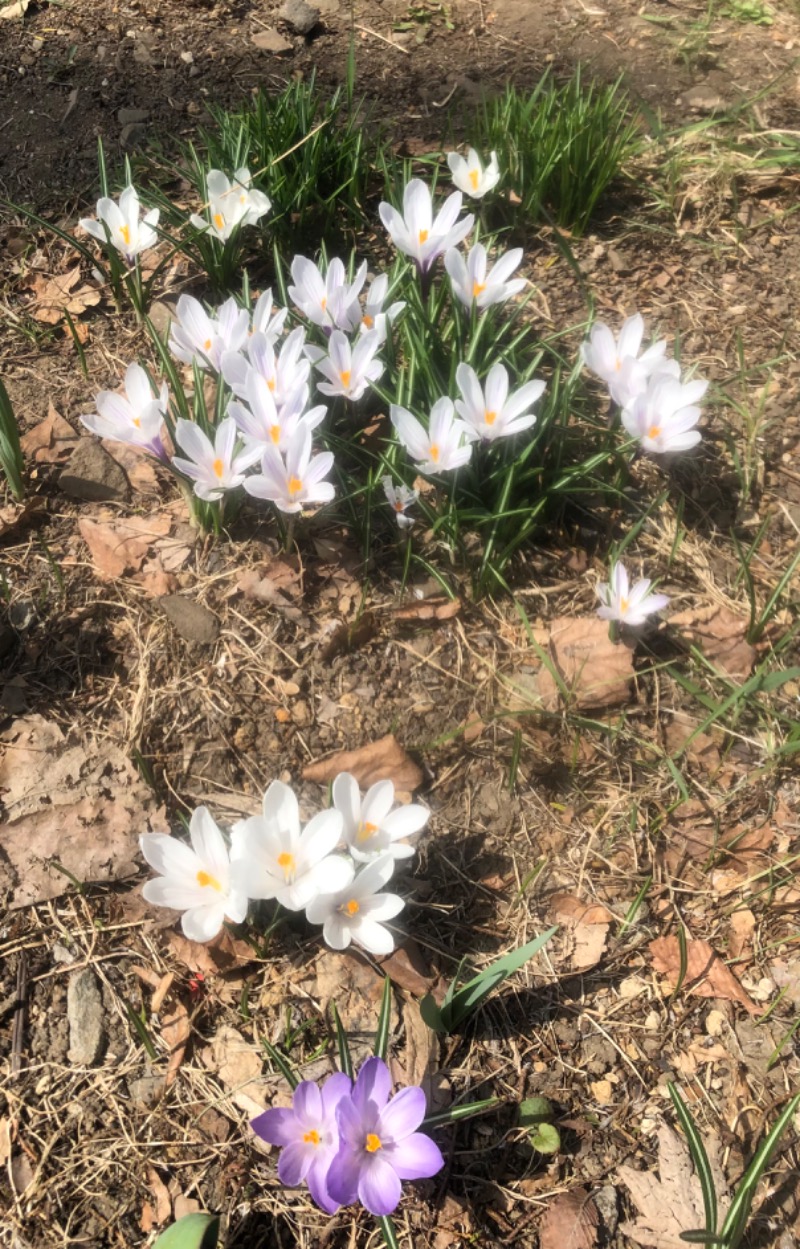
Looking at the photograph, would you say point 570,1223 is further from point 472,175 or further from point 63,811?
point 472,175

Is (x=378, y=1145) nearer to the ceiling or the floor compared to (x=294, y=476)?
nearer to the floor

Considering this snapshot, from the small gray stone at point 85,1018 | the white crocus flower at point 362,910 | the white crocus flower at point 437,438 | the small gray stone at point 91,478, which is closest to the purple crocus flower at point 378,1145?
the white crocus flower at point 362,910

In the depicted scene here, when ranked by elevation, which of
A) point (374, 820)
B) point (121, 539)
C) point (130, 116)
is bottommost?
point (374, 820)

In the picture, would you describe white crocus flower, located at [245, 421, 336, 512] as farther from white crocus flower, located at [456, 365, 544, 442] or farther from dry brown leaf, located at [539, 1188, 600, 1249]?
dry brown leaf, located at [539, 1188, 600, 1249]

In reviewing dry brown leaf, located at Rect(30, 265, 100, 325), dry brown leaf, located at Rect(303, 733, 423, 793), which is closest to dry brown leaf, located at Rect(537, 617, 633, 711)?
dry brown leaf, located at Rect(303, 733, 423, 793)

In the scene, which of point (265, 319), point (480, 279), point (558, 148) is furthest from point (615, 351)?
point (558, 148)

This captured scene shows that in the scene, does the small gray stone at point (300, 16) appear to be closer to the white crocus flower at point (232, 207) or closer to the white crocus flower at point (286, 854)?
the white crocus flower at point (232, 207)
